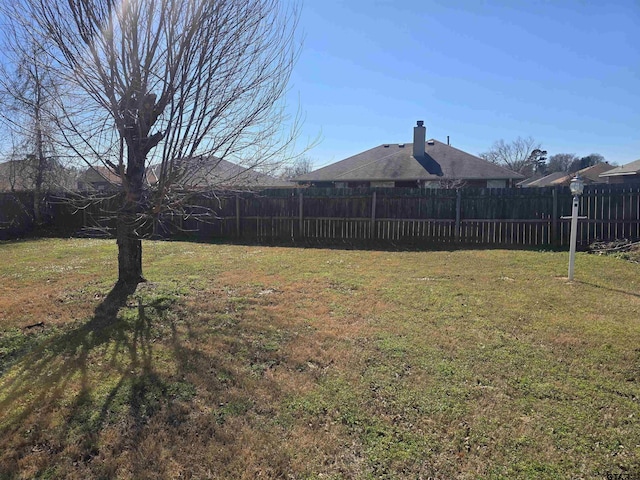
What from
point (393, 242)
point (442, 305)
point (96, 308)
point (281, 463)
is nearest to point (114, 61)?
point (96, 308)

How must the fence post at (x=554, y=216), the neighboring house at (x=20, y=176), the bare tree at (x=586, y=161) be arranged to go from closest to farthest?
the fence post at (x=554, y=216) < the neighboring house at (x=20, y=176) < the bare tree at (x=586, y=161)

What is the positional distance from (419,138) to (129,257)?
715 inches

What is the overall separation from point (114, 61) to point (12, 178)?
15341 mm

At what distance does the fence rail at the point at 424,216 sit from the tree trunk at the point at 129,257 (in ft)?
10.8

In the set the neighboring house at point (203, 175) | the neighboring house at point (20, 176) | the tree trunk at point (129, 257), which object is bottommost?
the tree trunk at point (129, 257)

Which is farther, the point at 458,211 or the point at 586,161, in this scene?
the point at 586,161

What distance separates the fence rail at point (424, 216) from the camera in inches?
376

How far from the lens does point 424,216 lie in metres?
11.0

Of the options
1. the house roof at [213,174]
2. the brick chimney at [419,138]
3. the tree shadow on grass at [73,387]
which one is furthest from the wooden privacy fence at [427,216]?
the brick chimney at [419,138]

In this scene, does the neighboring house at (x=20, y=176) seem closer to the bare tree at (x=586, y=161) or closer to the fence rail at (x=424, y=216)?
the fence rail at (x=424, y=216)

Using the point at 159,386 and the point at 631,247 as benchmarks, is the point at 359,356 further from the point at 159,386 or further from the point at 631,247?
the point at 631,247

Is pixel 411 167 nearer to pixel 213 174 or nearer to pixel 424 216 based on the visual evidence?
pixel 424 216

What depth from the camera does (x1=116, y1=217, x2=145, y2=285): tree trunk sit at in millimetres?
5480

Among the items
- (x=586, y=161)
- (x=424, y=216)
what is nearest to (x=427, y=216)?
(x=424, y=216)
